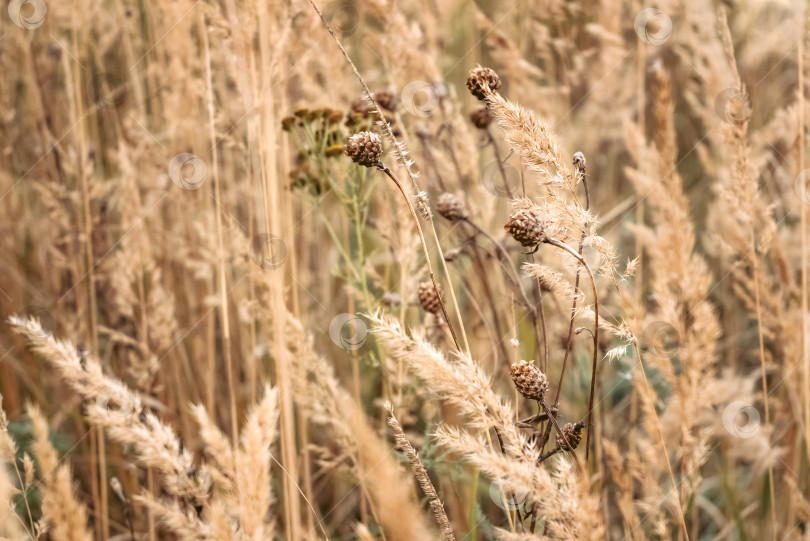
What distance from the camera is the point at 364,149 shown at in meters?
0.69

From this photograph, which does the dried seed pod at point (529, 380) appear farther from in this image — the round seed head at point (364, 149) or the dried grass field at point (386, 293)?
the round seed head at point (364, 149)

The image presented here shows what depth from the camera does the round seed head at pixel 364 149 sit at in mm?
685

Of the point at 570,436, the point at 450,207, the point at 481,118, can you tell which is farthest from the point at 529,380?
the point at 481,118

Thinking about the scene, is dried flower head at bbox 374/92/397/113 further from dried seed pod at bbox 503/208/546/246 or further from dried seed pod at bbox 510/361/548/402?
dried seed pod at bbox 510/361/548/402

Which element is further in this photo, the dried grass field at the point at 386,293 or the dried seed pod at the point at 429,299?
the dried seed pod at the point at 429,299

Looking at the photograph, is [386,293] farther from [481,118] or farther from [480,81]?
[480,81]

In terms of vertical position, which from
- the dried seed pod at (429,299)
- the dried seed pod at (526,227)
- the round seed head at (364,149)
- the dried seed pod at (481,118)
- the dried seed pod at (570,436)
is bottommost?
the dried seed pod at (570,436)

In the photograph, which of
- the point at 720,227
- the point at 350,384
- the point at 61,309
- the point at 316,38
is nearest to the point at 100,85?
the point at 61,309

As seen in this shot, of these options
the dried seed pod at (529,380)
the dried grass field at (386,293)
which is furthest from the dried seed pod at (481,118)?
the dried seed pod at (529,380)

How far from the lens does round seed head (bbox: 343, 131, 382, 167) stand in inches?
27.0

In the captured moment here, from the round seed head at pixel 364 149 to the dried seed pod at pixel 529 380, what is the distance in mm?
292

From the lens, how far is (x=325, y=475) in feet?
5.10

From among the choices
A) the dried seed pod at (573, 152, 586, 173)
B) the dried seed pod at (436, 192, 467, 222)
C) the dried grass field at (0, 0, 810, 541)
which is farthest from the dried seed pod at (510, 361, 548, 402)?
the dried seed pod at (436, 192, 467, 222)

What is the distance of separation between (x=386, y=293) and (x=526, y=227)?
1.67 feet
